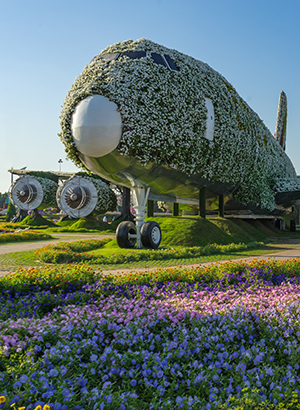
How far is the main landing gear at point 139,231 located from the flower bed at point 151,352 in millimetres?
6251

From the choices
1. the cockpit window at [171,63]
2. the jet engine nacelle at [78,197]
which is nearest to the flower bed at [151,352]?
the cockpit window at [171,63]

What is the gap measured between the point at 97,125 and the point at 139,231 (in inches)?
166

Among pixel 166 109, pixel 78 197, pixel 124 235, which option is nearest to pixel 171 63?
pixel 166 109

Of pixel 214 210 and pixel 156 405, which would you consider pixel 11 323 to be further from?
pixel 214 210

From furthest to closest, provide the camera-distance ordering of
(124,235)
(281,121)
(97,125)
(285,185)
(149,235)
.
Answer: (281,121), (285,185), (124,235), (149,235), (97,125)

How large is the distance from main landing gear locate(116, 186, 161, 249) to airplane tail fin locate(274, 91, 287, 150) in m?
23.1

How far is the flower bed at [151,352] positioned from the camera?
255 centimetres

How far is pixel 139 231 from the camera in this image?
40.8 ft

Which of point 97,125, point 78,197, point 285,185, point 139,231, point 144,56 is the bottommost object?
point 139,231

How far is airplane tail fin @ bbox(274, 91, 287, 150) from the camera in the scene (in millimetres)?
31375

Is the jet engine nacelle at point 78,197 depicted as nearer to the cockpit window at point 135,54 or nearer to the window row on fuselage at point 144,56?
the window row on fuselage at point 144,56

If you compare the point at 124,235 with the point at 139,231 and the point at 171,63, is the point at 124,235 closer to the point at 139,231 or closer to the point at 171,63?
the point at 139,231

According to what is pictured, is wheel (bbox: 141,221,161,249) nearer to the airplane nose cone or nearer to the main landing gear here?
the main landing gear

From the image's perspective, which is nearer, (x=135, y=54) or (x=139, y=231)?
(x=135, y=54)
